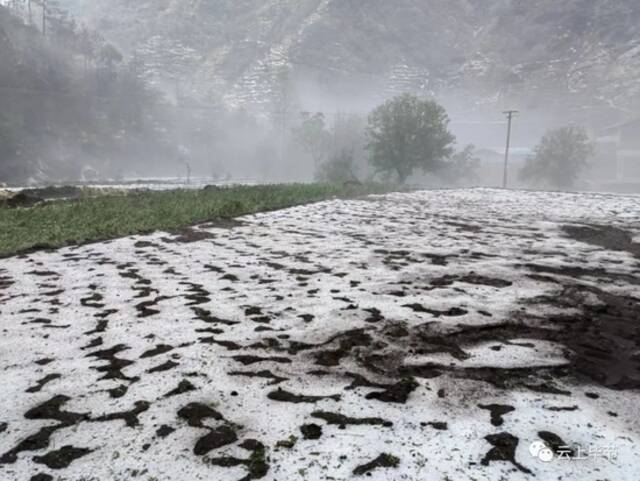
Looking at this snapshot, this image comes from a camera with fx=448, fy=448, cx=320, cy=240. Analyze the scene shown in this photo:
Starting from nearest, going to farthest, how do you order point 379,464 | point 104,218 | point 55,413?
point 379,464 → point 55,413 → point 104,218

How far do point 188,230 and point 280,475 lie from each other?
11.9m

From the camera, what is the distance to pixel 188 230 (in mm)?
14203

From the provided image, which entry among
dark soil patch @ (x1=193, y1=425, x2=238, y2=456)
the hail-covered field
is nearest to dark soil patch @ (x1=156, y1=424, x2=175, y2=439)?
the hail-covered field

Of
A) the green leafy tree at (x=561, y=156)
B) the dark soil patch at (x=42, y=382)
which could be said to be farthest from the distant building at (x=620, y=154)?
the dark soil patch at (x=42, y=382)

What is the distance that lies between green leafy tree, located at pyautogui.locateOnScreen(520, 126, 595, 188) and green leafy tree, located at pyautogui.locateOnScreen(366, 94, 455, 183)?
2149cm

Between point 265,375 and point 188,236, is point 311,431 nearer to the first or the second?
point 265,375

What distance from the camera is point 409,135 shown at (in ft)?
173

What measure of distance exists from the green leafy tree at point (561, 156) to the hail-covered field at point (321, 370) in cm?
6470

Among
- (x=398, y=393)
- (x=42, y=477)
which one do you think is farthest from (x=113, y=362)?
(x=398, y=393)

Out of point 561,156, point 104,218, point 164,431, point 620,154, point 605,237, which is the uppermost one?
point 620,154

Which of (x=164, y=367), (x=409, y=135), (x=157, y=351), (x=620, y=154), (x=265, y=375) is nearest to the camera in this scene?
(x=265, y=375)

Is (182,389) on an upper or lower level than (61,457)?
upper

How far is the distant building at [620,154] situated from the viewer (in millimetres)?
84375

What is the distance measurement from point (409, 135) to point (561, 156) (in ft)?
92.4
